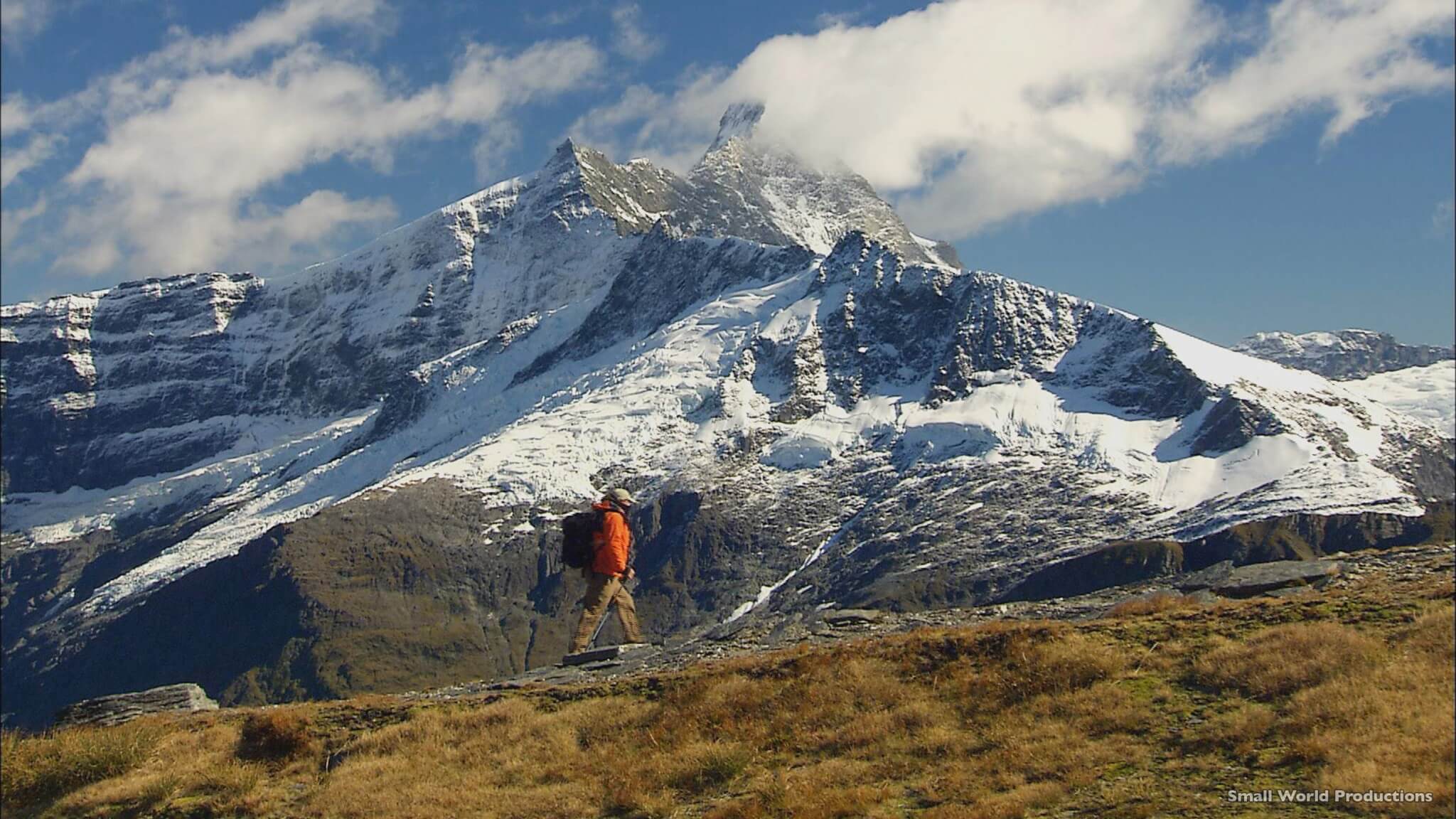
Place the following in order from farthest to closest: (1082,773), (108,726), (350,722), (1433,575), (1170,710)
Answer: (108,726) → (350,722) → (1433,575) → (1170,710) → (1082,773)

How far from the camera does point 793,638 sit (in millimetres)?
37719

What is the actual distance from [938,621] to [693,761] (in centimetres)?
1352

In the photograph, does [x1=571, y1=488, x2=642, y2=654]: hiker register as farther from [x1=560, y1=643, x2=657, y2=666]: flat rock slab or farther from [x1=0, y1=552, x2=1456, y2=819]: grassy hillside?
[x1=0, y1=552, x2=1456, y2=819]: grassy hillside

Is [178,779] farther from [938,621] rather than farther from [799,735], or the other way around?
[938,621]

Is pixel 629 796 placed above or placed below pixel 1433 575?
below

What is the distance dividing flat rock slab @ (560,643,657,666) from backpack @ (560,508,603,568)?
3.39 m

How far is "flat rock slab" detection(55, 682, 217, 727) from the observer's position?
3947 centimetres

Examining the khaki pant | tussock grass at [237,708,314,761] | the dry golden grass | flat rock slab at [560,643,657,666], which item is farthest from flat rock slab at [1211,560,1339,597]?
tussock grass at [237,708,314,761]

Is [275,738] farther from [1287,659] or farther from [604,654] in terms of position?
[1287,659]

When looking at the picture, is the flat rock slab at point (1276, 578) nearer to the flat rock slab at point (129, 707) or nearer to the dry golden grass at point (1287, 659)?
the dry golden grass at point (1287, 659)

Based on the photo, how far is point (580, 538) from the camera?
36.9 meters

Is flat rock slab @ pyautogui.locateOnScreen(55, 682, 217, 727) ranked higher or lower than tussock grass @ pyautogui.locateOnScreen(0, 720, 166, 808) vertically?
higher

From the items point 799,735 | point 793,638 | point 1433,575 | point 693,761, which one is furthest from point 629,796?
point 1433,575

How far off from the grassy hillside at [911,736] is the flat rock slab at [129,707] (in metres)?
5.10
